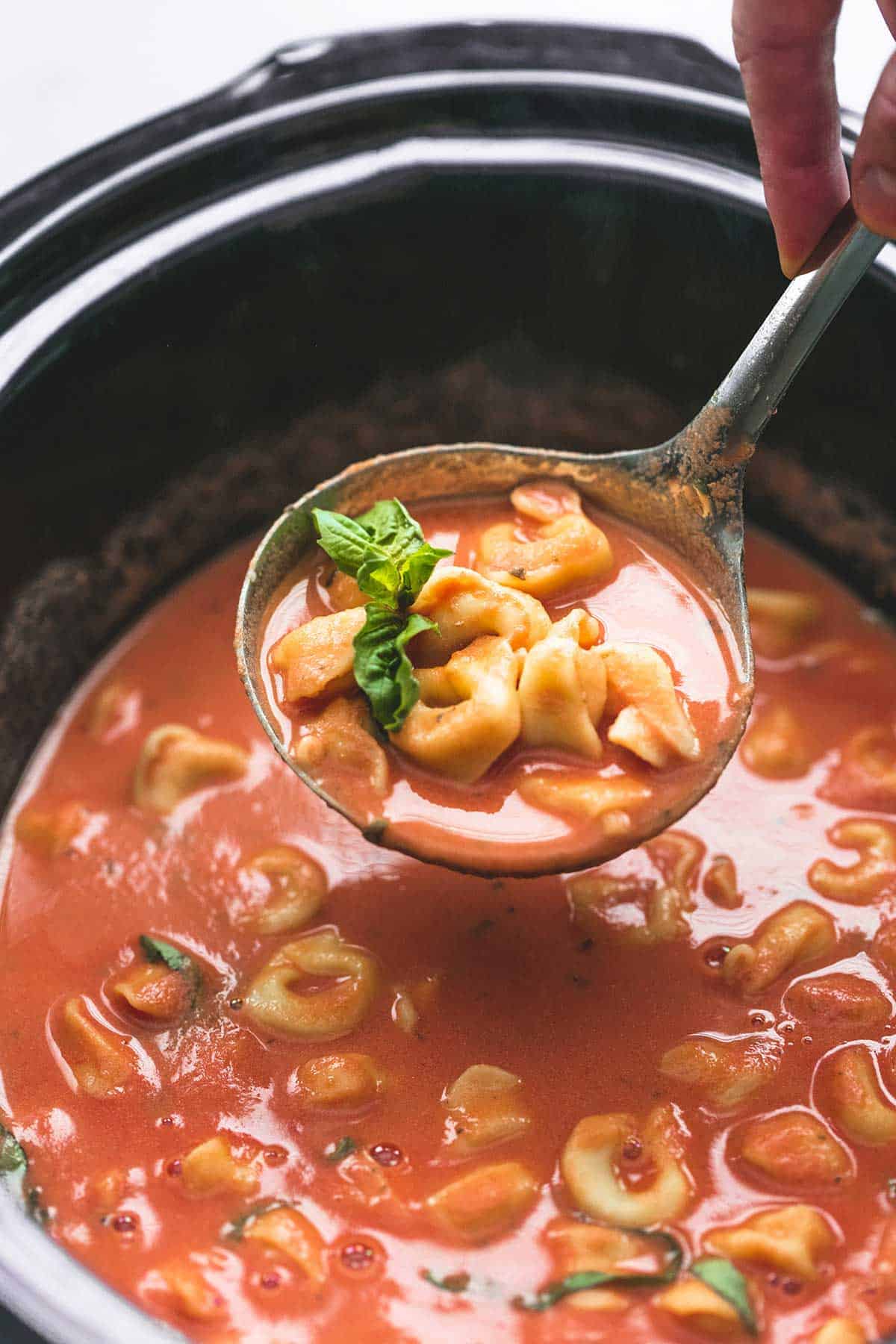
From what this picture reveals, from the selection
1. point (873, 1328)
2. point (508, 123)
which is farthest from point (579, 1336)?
point (508, 123)

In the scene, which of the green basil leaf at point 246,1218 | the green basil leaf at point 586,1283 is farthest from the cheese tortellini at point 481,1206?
the green basil leaf at point 246,1218

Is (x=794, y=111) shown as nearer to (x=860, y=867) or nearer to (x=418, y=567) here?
(x=418, y=567)

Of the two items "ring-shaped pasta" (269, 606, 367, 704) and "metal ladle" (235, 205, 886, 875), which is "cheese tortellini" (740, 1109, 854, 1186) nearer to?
"metal ladle" (235, 205, 886, 875)

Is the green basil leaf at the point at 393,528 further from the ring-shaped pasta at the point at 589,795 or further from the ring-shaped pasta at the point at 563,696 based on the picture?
the ring-shaped pasta at the point at 589,795

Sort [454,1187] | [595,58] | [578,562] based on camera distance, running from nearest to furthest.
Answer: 1. [454,1187]
2. [578,562]
3. [595,58]

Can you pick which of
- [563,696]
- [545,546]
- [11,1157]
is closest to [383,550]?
[545,546]

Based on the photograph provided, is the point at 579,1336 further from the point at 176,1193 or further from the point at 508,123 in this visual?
the point at 508,123
